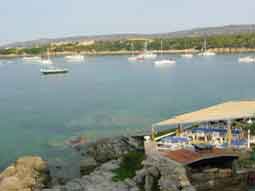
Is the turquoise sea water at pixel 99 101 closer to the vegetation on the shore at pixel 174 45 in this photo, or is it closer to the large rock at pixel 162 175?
the large rock at pixel 162 175

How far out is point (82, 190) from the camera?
18.4 metres

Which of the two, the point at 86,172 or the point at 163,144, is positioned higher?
the point at 163,144

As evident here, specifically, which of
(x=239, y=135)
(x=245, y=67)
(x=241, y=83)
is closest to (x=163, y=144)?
(x=239, y=135)

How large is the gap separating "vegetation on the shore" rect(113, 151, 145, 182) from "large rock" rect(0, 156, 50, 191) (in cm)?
325

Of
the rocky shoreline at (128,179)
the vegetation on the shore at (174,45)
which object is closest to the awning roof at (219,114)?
the rocky shoreline at (128,179)

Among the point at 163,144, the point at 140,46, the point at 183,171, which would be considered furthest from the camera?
the point at 140,46

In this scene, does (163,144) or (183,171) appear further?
(163,144)

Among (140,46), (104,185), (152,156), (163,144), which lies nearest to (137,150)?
(163,144)

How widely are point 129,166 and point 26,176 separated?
4.38 m

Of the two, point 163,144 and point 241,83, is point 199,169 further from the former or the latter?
point 241,83

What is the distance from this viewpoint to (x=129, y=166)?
21000mm

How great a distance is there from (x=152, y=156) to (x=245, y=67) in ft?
206

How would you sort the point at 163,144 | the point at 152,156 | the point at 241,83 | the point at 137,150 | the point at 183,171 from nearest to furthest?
the point at 183,171 < the point at 152,156 < the point at 163,144 < the point at 137,150 < the point at 241,83

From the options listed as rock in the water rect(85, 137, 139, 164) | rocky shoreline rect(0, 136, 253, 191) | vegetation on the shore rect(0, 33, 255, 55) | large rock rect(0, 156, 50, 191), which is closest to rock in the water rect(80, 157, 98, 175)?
rocky shoreline rect(0, 136, 253, 191)
